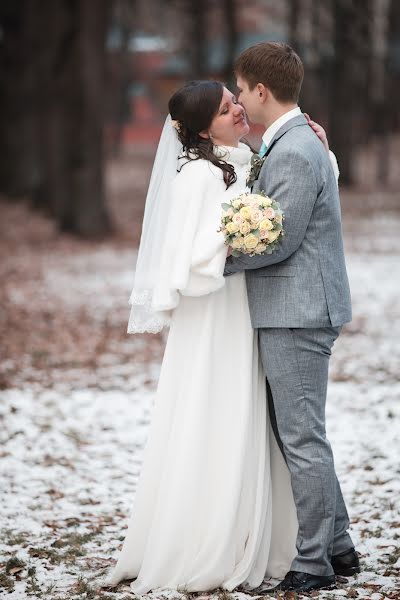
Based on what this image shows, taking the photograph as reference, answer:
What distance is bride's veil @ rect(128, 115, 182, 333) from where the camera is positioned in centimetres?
461

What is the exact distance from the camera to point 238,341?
15.1ft

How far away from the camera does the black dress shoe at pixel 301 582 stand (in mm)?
4508

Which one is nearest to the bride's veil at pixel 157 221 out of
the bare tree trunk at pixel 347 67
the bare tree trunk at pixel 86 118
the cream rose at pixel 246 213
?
the cream rose at pixel 246 213

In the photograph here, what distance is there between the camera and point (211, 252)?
14.5ft

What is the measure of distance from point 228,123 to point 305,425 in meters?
1.32

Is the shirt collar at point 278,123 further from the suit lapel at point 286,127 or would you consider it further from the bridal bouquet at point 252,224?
the bridal bouquet at point 252,224

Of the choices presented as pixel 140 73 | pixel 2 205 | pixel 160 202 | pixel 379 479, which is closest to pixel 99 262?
pixel 2 205

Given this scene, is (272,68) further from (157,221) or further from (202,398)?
(202,398)

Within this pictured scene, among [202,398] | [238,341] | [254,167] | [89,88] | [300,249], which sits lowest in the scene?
[202,398]

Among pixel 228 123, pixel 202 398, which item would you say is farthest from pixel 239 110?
pixel 202 398

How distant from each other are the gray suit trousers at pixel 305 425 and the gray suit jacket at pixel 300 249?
4.1 inches

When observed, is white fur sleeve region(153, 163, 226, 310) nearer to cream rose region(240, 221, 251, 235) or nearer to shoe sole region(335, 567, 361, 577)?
cream rose region(240, 221, 251, 235)

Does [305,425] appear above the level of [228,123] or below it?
below

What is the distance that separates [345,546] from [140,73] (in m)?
60.2
